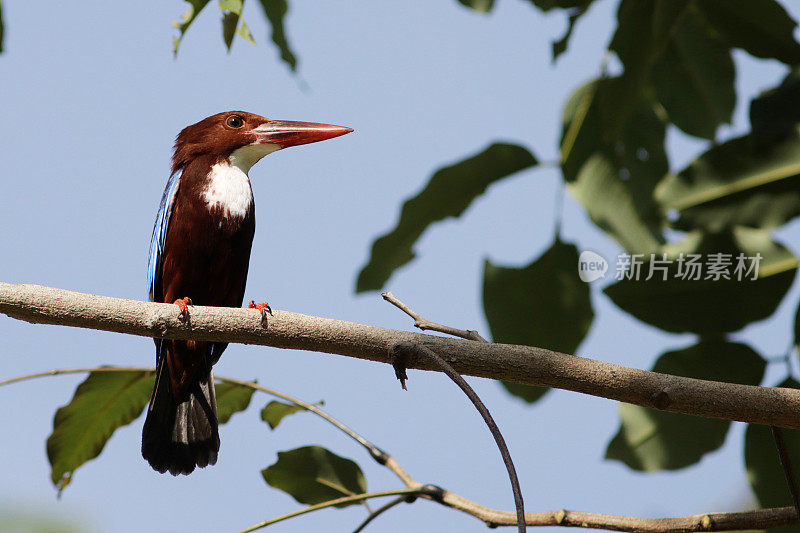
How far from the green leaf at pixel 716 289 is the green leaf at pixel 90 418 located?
1430mm

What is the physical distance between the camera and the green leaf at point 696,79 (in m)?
2.56

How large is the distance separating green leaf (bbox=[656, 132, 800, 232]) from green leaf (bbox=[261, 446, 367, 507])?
3.81 ft

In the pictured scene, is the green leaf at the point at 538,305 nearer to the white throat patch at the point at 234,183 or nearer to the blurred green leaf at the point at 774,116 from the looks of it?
the blurred green leaf at the point at 774,116

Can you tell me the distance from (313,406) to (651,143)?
1.40 m

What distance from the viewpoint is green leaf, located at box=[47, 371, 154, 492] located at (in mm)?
2365

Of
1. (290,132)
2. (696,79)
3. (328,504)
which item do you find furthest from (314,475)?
(696,79)

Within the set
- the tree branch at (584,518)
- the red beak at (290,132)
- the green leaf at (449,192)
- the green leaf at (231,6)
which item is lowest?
the tree branch at (584,518)

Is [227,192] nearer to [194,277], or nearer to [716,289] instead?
[194,277]

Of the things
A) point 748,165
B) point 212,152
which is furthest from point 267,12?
point 748,165

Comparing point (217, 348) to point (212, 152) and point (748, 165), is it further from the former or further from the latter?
point (748, 165)

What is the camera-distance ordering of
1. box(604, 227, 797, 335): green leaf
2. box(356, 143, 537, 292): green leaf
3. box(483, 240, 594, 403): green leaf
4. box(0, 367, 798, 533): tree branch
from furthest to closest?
box(356, 143, 537, 292): green leaf
box(483, 240, 594, 403): green leaf
box(604, 227, 797, 335): green leaf
box(0, 367, 798, 533): tree branch

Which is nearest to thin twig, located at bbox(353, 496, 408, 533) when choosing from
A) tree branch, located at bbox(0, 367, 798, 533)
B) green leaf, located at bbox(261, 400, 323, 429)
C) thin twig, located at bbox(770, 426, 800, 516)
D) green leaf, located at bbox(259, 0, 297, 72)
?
tree branch, located at bbox(0, 367, 798, 533)

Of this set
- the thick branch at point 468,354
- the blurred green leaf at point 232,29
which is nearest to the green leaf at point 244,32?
the blurred green leaf at point 232,29

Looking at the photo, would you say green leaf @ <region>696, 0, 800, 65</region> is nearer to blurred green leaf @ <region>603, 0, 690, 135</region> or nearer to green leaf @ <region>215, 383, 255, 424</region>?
blurred green leaf @ <region>603, 0, 690, 135</region>
